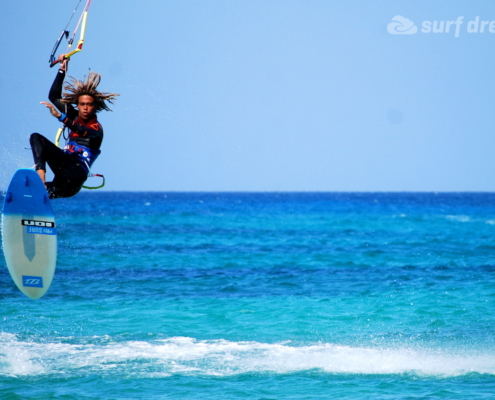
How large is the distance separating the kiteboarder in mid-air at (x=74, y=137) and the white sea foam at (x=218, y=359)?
3.14m

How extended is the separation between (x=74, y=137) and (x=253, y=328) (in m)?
5.91

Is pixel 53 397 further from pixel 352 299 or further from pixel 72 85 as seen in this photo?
pixel 352 299

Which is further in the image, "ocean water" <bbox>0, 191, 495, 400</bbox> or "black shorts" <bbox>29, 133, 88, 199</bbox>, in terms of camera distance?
"ocean water" <bbox>0, 191, 495, 400</bbox>

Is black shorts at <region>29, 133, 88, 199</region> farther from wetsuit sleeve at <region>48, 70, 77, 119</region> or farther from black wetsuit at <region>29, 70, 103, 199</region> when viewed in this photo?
wetsuit sleeve at <region>48, 70, 77, 119</region>

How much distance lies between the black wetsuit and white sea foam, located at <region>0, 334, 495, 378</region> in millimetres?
3082

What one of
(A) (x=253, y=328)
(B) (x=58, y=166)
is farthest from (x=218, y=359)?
(B) (x=58, y=166)

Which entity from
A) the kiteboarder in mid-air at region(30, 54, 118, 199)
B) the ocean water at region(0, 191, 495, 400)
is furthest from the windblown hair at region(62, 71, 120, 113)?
the ocean water at region(0, 191, 495, 400)

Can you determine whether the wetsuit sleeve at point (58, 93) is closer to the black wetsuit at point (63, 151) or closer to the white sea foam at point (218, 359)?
the black wetsuit at point (63, 151)

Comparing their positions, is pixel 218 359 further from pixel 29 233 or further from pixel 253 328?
pixel 29 233

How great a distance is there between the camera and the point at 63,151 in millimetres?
8031

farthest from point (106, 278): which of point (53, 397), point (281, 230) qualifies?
point (281, 230)

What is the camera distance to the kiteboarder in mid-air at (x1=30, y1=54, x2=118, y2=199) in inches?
310

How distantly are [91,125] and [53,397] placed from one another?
3777 mm

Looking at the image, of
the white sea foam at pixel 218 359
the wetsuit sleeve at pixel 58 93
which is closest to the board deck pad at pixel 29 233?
the wetsuit sleeve at pixel 58 93
